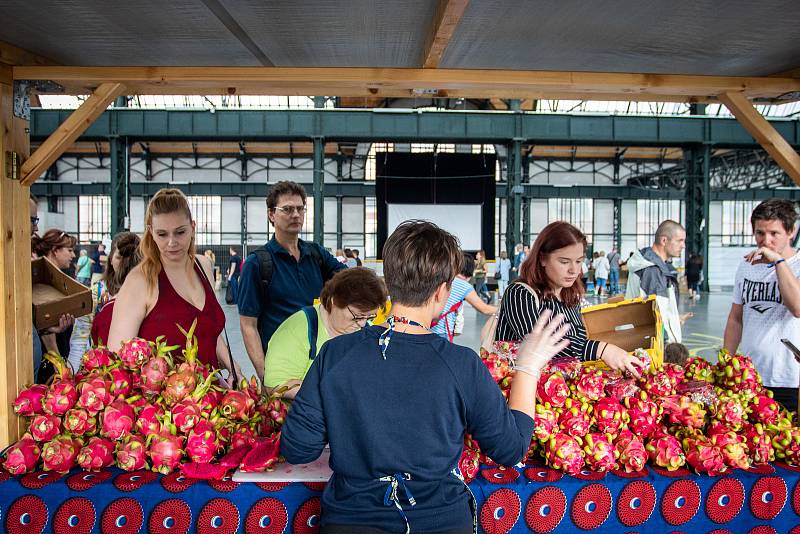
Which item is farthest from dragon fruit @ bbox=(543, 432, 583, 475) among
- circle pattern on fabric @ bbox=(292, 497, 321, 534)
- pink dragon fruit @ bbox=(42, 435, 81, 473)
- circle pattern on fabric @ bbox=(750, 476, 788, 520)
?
pink dragon fruit @ bbox=(42, 435, 81, 473)

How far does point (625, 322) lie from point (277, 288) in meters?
2.00

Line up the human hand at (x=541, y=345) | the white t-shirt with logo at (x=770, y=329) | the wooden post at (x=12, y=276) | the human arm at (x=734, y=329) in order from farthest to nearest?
the human arm at (x=734, y=329) → the white t-shirt with logo at (x=770, y=329) → the wooden post at (x=12, y=276) → the human hand at (x=541, y=345)

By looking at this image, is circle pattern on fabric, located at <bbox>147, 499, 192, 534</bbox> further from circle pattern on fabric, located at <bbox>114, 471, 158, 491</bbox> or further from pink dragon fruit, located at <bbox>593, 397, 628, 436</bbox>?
pink dragon fruit, located at <bbox>593, 397, 628, 436</bbox>

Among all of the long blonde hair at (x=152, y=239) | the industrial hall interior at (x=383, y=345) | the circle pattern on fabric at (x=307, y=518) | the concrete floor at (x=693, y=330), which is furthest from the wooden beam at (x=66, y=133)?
the concrete floor at (x=693, y=330)

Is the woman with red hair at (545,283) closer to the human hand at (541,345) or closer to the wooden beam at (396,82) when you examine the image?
the wooden beam at (396,82)

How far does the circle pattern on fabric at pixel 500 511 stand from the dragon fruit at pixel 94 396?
1262mm

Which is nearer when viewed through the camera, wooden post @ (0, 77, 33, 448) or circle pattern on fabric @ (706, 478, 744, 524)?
circle pattern on fabric @ (706, 478, 744, 524)

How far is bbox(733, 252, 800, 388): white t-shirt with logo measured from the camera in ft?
9.95

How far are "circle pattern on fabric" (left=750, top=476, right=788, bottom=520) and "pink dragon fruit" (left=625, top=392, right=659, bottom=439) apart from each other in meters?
0.36

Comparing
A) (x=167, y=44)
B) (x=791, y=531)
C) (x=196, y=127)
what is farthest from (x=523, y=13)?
(x=196, y=127)

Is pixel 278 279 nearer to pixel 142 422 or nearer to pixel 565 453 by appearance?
pixel 142 422

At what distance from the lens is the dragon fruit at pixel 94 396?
193 centimetres

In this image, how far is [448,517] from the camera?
141cm

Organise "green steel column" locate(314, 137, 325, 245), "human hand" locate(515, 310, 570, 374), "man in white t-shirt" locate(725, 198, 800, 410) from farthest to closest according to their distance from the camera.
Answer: "green steel column" locate(314, 137, 325, 245), "man in white t-shirt" locate(725, 198, 800, 410), "human hand" locate(515, 310, 570, 374)
